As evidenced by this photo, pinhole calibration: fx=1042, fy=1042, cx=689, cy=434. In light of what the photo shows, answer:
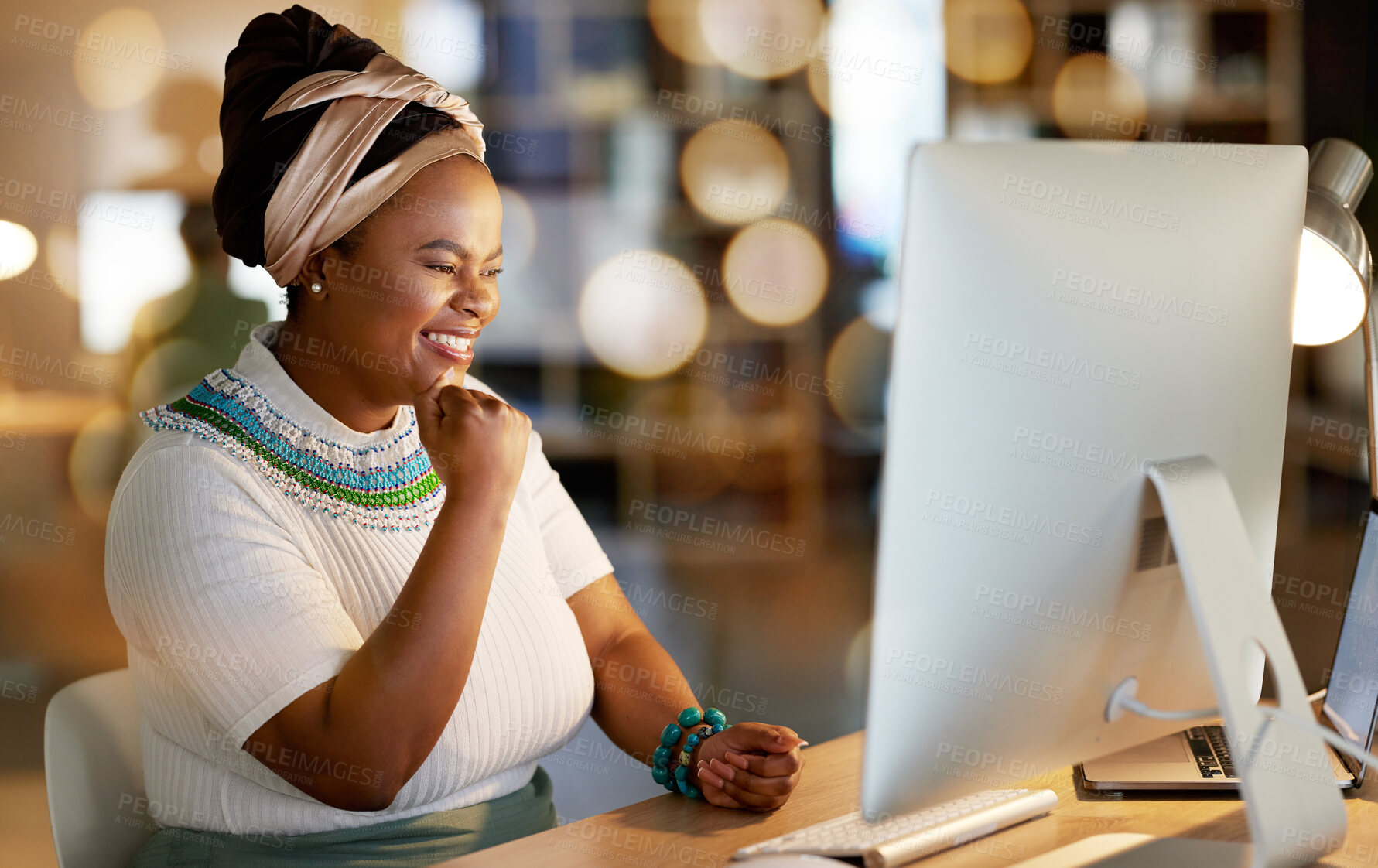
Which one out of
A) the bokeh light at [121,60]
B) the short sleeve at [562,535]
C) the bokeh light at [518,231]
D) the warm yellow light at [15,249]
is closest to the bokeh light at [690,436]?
the bokeh light at [518,231]

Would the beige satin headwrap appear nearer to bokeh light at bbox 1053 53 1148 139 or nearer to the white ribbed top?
the white ribbed top

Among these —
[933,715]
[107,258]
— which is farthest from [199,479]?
[107,258]

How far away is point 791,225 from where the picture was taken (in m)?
4.88

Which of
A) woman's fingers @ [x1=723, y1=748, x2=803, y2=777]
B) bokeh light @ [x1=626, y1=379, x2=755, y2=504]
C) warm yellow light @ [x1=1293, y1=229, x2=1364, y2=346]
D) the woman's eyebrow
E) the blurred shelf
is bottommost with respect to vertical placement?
bokeh light @ [x1=626, y1=379, x2=755, y2=504]

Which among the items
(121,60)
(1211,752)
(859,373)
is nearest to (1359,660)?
(1211,752)

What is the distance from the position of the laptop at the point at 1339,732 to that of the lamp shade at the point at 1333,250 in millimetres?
210

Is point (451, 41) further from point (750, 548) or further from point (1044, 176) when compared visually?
point (1044, 176)

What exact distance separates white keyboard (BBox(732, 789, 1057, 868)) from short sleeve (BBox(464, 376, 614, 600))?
1.92 feet

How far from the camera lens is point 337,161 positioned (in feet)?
3.93

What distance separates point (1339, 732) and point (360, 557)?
3.50 ft

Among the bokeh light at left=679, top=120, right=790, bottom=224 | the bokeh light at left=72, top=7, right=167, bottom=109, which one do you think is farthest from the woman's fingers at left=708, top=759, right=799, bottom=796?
the bokeh light at left=679, top=120, right=790, bottom=224

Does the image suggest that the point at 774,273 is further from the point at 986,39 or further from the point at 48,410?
the point at 48,410

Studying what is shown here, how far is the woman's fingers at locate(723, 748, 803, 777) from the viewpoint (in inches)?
38.4

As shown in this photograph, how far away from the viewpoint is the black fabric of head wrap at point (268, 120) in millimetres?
1214
